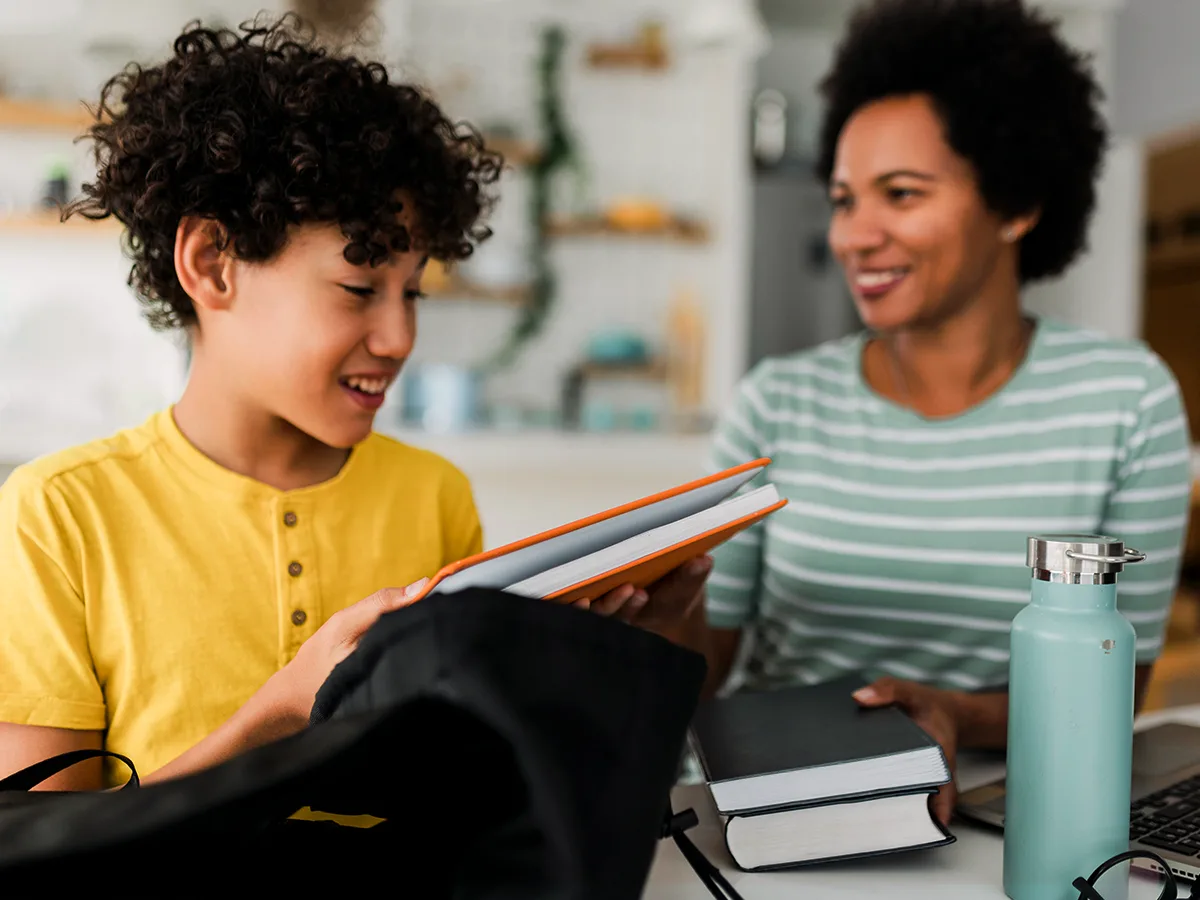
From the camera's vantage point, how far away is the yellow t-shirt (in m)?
0.79

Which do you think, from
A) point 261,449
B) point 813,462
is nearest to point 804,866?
point 261,449

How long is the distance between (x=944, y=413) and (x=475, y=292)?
2141 millimetres

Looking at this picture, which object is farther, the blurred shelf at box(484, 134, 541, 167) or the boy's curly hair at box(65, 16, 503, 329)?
the blurred shelf at box(484, 134, 541, 167)

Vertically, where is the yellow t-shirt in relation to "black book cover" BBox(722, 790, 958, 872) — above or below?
above

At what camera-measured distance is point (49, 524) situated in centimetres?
82

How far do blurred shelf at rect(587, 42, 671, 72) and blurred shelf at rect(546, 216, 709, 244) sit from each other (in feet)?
1.57

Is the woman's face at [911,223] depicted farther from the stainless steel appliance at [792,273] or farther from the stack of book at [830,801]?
the stainless steel appliance at [792,273]

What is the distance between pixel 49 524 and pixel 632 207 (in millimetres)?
2648

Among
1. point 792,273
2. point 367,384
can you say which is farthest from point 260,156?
point 792,273

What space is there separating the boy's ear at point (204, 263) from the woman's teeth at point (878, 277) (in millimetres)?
746

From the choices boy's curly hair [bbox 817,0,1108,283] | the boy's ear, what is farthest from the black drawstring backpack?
boy's curly hair [bbox 817,0,1108,283]

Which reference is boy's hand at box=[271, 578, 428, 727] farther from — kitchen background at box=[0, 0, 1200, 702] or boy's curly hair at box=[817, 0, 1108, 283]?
kitchen background at box=[0, 0, 1200, 702]

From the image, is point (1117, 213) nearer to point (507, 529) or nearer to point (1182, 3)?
point (1182, 3)

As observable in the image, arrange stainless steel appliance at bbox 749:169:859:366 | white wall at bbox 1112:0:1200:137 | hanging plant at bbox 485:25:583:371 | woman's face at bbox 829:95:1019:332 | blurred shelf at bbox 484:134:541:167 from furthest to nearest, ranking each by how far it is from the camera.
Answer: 1. stainless steel appliance at bbox 749:169:859:366
2. white wall at bbox 1112:0:1200:137
3. hanging plant at bbox 485:25:583:371
4. blurred shelf at bbox 484:134:541:167
5. woman's face at bbox 829:95:1019:332
